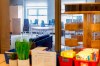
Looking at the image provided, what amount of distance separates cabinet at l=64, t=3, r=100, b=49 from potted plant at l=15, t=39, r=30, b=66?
7.02ft

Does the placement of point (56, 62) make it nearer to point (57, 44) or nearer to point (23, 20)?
point (57, 44)

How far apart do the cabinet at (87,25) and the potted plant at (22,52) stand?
2140 mm

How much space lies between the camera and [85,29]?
379 centimetres

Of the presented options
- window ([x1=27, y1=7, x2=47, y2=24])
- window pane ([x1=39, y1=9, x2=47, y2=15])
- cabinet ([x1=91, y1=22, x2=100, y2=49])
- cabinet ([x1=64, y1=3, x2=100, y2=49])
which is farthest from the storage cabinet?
window pane ([x1=39, y1=9, x2=47, y2=15])

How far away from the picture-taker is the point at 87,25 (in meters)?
3.76

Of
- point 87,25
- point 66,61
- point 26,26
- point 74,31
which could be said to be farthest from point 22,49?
point 26,26

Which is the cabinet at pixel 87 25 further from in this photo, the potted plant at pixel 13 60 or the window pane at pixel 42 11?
the window pane at pixel 42 11

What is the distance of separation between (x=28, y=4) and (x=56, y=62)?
1049 centimetres

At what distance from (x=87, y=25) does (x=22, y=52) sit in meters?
2.43

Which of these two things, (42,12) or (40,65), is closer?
(40,65)

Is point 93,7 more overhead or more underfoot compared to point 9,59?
more overhead

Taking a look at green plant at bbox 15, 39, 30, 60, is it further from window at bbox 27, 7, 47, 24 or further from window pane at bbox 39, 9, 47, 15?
window pane at bbox 39, 9, 47, 15

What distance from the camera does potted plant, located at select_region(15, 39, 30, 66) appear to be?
5.12ft

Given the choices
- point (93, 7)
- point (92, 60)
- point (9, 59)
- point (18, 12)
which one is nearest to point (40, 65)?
point (9, 59)
